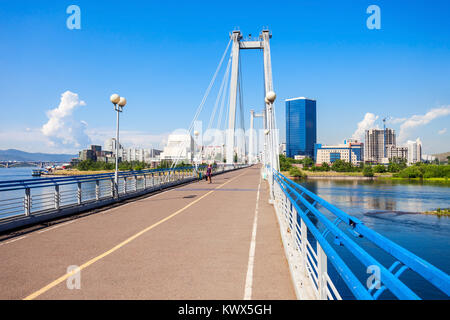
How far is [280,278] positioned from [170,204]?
32.1ft

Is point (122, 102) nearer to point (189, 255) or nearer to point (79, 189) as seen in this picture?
point (79, 189)

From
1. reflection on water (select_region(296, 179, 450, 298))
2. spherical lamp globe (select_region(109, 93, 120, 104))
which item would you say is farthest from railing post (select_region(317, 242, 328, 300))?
reflection on water (select_region(296, 179, 450, 298))

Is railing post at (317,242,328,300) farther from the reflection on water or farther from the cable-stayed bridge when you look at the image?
the reflection on water

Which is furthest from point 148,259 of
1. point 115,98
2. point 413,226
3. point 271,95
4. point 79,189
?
point 413,226

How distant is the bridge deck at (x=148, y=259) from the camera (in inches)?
181

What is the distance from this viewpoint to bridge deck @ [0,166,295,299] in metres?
4.61

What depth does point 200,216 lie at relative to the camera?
36.7ft

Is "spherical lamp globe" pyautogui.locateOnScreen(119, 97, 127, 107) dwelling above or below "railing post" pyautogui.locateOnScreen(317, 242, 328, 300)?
above

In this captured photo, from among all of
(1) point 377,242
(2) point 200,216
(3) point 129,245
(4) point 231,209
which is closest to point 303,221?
(1) point 377,242

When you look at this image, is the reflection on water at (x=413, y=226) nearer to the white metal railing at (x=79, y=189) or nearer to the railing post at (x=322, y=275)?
the white metal railing at (x=79, y=189)

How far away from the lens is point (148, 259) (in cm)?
614

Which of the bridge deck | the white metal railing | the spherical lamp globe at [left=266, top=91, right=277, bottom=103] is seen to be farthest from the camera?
the spherical lamp globe at [left=266, top=91, right=277, bottom=103]

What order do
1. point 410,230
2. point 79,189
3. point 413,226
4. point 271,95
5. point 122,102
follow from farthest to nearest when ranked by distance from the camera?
point 413,226
point 410,230
point 122,102
point 271,95
point 79,189
